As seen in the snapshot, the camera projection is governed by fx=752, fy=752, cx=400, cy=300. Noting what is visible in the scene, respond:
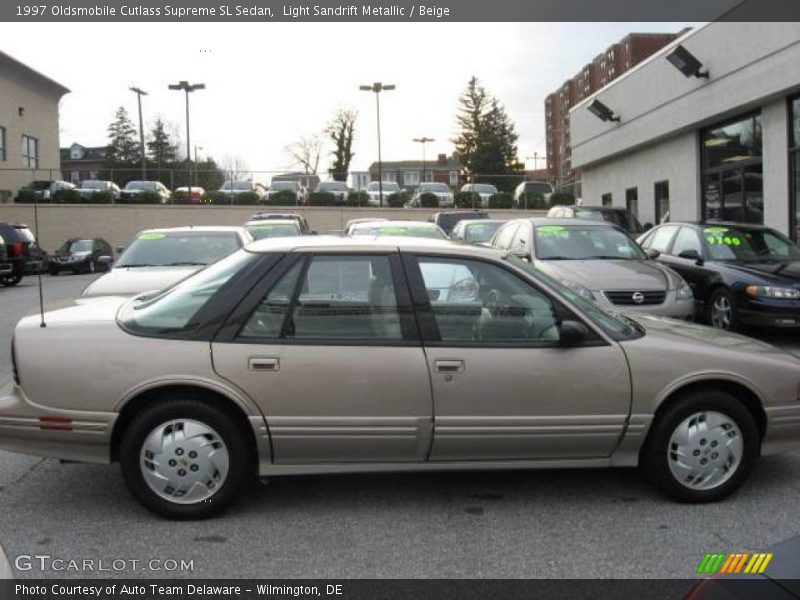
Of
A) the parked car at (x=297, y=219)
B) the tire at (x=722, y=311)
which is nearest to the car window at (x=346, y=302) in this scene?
the tire at (x=722, y=311)

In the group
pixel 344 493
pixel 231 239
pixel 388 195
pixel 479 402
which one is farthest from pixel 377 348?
pixel 388 195

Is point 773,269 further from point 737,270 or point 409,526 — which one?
point 409,526

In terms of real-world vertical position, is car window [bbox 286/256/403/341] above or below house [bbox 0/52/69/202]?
below

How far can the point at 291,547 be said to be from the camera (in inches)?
146

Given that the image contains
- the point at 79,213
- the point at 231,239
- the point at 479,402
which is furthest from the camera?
the point at 79,213

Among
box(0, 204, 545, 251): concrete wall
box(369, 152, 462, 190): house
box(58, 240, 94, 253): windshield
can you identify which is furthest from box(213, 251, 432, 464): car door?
box(369, 152, 462, 190): house

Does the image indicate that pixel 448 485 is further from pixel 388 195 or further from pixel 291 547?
pixel 388 195

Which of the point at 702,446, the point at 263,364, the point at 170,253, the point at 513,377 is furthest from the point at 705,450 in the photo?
the point at 170,253

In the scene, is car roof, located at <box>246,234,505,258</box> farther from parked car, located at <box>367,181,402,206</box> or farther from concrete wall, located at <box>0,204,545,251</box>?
parked car, located at <box>367,181,402,206</box>

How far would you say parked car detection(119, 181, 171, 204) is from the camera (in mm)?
38875

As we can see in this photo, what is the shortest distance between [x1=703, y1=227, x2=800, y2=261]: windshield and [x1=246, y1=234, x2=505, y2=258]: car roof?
6.73 meters

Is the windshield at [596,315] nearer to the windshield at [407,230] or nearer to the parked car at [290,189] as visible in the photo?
the windshield at [407,230]

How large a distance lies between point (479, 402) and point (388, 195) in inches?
1450

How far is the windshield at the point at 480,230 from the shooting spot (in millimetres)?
15500
